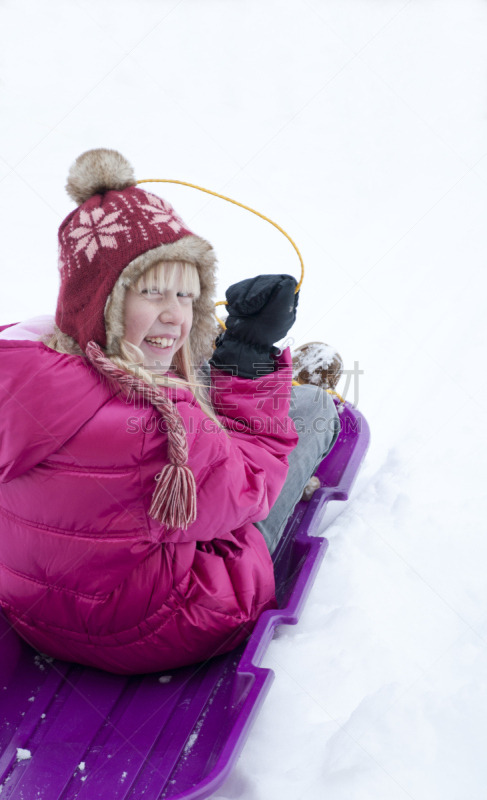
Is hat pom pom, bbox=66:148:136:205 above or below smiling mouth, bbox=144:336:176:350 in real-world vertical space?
above

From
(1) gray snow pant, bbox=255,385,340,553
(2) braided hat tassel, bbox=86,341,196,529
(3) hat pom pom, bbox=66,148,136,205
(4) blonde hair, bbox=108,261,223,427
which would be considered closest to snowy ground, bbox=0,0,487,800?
(1) gray snow pant, bbox=255,385,340,553

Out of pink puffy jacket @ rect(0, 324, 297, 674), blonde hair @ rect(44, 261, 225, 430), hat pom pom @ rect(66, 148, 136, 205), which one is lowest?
pink puffy jacket @ rect(0, 324, 297, 674)

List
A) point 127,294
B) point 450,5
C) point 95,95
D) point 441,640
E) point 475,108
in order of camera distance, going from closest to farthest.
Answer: point 127,294 < point 441,640 < point 95,95 < point 475,108 < point 450,5

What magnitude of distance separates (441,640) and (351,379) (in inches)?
46.4

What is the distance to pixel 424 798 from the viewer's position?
1179 millimetres

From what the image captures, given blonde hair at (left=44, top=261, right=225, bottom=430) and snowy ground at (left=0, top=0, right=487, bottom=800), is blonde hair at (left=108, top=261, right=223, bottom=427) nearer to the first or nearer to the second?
blonde hair at (left=44, top=261, right=225, bottom=430)

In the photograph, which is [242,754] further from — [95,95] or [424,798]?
[95,95]

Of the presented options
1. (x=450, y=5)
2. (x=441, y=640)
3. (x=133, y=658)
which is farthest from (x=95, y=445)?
(x=450, y=5)

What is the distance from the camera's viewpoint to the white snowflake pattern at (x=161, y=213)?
1.15 m

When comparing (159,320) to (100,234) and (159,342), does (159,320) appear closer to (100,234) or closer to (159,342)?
→ (159,342)

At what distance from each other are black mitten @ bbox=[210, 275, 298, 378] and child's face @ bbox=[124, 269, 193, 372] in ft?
0.58

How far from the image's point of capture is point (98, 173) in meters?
1.17

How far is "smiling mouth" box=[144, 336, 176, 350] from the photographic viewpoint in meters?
1.24

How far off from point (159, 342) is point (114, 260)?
210 millimetres
